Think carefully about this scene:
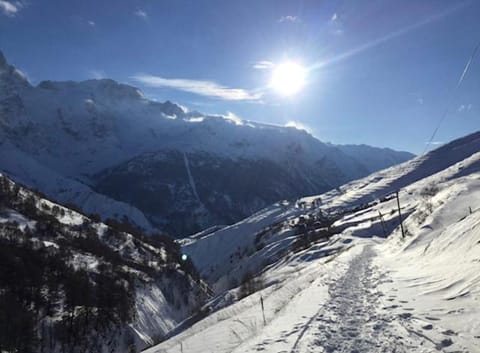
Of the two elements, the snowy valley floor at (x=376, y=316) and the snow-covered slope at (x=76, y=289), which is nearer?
the snowy valley floor at (x=376, y=316)

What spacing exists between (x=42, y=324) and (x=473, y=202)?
6250cm

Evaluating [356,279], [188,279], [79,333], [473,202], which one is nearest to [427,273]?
[356,279]

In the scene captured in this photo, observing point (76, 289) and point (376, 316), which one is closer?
point (376, 316)

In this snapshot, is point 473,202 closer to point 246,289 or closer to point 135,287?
point 246,289

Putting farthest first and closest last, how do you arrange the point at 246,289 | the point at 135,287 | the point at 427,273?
the point at 135,287 < the point at 246,289 < the point at 427,273

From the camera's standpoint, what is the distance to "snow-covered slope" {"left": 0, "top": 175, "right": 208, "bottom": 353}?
54.9 m

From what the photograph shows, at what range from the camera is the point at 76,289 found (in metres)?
65.6

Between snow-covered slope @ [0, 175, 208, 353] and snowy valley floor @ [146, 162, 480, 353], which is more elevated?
snow-covered slope @ [0, 175, 208, 353]

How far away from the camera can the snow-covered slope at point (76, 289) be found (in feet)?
180

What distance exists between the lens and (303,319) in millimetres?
16859

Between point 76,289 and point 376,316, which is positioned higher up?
point 76,289

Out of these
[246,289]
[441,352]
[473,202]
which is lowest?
[441,352]

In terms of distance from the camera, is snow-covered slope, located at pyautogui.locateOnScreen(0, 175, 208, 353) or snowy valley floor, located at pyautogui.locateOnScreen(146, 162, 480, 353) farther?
snow-covered slope, located at pyautogui.locateOnScreen(0, 175, 208, 353)

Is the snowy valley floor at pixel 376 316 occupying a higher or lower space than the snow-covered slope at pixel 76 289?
lower
